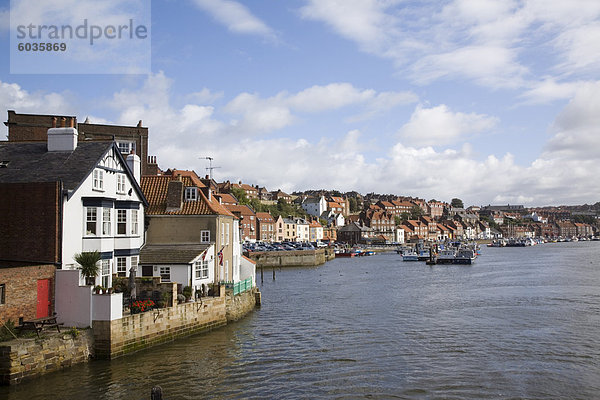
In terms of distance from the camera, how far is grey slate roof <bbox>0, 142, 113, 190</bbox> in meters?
28.2

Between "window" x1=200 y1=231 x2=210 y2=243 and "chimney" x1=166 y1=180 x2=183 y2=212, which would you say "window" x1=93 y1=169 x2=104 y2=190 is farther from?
"window" x1=200 y1=231 x2=210 y2=243

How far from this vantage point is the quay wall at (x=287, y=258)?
3841 inches

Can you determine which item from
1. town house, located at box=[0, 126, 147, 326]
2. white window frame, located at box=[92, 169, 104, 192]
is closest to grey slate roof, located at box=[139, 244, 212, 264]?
town house, located at box=[0, 126, 147, 326]

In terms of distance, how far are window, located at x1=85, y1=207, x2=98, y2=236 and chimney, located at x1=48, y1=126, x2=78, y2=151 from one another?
4477 millimetres

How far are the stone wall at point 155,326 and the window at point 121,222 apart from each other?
6.00 meters

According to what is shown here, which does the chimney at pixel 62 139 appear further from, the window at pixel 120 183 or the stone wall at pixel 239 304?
the stone wall at pixel 239 304

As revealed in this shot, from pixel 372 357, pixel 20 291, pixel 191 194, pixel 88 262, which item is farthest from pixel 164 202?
pixel 372 357

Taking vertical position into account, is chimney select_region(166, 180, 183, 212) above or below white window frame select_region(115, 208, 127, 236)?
above

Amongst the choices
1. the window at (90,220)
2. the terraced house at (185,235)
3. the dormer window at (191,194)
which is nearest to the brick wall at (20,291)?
the window at (90,220)

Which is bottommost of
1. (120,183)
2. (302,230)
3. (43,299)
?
(43,299)

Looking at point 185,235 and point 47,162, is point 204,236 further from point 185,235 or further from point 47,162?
point 47,162

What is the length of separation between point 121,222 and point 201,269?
6.35 meters

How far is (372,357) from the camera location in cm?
2784

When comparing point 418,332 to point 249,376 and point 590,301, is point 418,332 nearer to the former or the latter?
point 249,376
